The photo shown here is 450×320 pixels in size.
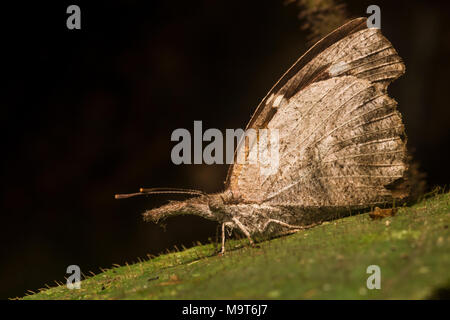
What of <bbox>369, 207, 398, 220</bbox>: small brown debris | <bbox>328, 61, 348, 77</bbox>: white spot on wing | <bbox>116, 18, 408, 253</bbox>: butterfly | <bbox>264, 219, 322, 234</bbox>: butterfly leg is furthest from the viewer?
<bbox>328, 61, 348, 77</bbox>: white spot on wing

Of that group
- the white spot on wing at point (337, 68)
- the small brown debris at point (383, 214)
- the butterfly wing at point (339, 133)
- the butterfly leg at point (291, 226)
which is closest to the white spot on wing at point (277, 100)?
the butterfly wing at point (339, 133)

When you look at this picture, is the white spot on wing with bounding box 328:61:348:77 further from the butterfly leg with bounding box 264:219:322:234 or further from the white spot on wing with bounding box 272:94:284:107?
the butterfly leg with bounding box 264:219:322:234

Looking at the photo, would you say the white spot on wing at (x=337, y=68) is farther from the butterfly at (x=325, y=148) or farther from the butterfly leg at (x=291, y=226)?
the butterfly leg at (x=291, y=226)

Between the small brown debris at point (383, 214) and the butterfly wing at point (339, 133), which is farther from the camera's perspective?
the butterfly wing at point (339, 133)

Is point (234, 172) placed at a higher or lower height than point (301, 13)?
lower

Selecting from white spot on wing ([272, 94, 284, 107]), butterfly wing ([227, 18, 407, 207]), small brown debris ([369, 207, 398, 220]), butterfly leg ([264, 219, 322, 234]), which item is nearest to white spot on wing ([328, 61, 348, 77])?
butterfly wing ([227, 18, 407, 207])
